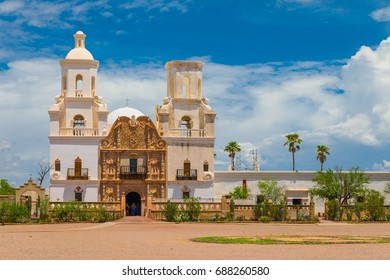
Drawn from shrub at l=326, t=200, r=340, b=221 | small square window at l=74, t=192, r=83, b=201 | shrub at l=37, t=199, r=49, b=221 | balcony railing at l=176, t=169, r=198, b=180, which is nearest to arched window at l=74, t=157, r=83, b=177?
small square window at l=74, t=192, r=83, b=201

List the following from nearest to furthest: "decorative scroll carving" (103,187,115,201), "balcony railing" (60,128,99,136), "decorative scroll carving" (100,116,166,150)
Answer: "decorative scroll carving" (103,187,115,201) < "balcony railing" (60,128,99,136) < "decorative scroll carving" (100,116,166,150)

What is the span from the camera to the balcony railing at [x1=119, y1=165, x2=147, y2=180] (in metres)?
65.2

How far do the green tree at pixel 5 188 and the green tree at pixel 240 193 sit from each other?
3306cm

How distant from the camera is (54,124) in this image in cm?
6475

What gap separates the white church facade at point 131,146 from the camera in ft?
211

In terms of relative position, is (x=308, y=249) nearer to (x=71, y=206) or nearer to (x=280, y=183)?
(x=71, y=206)

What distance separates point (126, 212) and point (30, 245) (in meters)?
40.1

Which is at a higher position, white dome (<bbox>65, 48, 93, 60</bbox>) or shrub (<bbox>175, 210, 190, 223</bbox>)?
white dome (<bbox>65, 48, 93, 60</bbox>)

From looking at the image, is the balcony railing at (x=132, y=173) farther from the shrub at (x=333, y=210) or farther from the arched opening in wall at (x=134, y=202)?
the shrub at (x=333, y=210)

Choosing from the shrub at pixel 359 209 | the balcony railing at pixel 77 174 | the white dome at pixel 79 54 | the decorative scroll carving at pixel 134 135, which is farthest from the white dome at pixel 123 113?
the shrub at pixel 359 209

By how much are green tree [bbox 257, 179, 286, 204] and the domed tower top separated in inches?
800

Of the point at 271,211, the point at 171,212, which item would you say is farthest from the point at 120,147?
the point at 271,211

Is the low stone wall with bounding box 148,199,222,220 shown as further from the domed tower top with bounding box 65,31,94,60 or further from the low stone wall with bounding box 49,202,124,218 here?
the domed tower top with bounding box 65,31,94,60

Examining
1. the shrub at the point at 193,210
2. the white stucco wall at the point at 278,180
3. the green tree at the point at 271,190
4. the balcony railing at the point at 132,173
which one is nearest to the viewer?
the shrub at the point at 193,210
